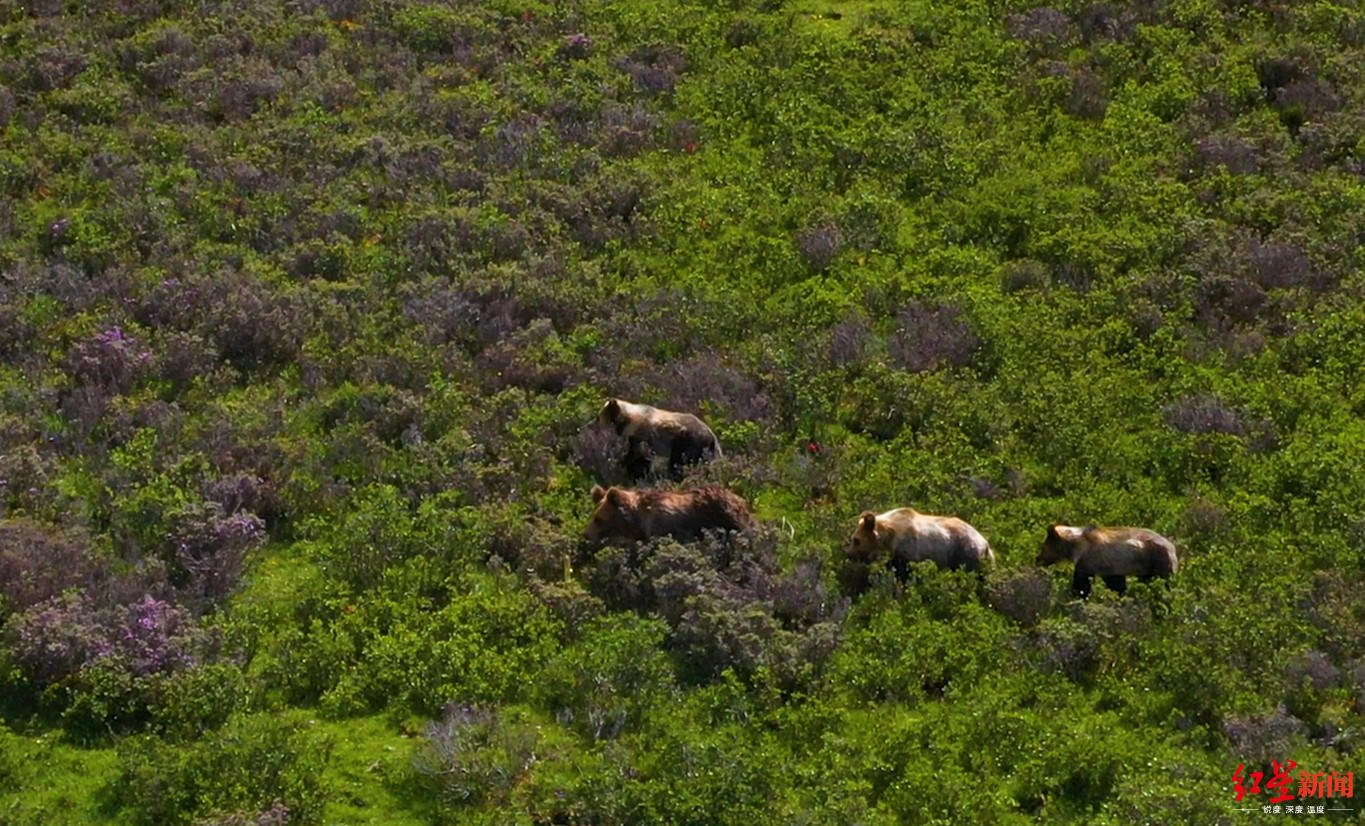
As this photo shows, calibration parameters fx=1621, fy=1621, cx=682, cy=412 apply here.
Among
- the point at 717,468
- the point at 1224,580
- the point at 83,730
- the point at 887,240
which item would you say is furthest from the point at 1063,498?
the point at 83,730

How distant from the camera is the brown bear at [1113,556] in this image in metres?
15.7

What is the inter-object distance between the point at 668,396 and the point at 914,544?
13.7 ft

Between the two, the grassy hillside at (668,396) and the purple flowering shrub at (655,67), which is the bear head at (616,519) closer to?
the grassy hillside at (668,396)

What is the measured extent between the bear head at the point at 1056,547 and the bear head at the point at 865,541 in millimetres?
1637

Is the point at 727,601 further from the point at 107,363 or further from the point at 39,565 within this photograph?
the point at 107,363

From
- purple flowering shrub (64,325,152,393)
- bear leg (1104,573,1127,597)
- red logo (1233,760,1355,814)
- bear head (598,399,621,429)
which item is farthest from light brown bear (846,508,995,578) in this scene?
purple flowering shrub (64,325,152,393)

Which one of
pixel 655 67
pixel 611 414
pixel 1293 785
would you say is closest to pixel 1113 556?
pixel 1293 785

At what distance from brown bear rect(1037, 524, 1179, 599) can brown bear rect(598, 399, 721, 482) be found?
398cm

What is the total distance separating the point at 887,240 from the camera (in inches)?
888

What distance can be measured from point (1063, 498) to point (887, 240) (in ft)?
20.6

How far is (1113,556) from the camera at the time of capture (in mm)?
15688

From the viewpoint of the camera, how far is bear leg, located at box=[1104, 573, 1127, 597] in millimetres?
15688

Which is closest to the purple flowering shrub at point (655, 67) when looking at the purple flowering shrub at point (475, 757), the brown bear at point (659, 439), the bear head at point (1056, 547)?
the brown bear at point (659, 439)

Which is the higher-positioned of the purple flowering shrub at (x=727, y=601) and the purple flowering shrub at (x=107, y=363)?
the purple flowering shrub at (x=107, y=363)
